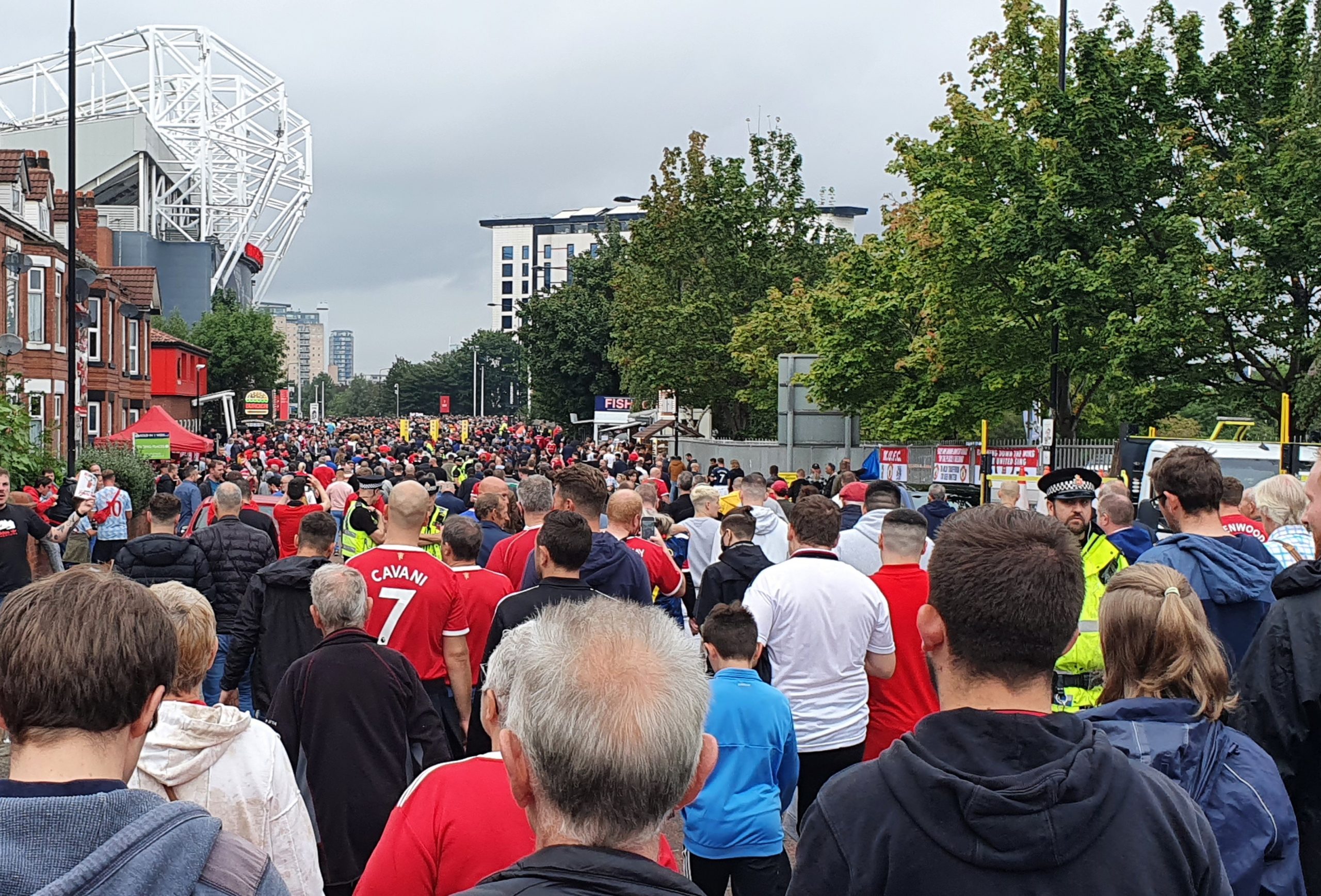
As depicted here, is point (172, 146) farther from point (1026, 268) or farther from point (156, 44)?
point (1026, 268)

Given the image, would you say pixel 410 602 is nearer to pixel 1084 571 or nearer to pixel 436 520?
pixel 1084 571

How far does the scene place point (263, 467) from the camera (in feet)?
105

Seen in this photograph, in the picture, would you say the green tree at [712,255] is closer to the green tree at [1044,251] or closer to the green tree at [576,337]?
the green tree at [1044,251]

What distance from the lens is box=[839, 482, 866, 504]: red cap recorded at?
11.7 meters

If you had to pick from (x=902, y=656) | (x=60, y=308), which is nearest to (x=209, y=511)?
(x=902, y=656)

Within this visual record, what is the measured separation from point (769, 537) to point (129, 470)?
16862 millimetres

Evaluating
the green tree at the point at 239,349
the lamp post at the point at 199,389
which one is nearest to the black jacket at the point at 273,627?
the lamp post at the point at 199,389

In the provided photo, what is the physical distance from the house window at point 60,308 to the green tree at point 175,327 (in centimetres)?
3101

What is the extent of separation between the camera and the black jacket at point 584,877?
5.72 feet

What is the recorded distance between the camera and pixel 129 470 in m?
23.0

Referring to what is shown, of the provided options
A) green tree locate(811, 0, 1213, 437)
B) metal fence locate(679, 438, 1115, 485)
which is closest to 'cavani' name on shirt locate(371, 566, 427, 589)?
metal fence locate(679, 438, 1115, 485)

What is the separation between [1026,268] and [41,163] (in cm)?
2705

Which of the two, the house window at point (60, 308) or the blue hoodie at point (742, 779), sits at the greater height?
→ the house window at point (60, 308)

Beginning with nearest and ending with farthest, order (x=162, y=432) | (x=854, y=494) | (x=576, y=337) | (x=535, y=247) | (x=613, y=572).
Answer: (x=613, y=572) < (x=854, y=494) < (x=162, y=432) < (x=576, y=337) < (x=535, y=247)
